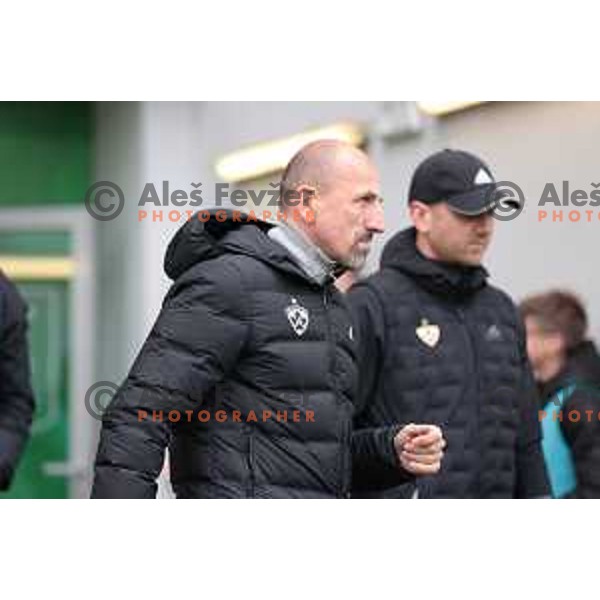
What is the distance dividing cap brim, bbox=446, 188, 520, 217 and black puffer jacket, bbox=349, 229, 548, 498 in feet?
0.50

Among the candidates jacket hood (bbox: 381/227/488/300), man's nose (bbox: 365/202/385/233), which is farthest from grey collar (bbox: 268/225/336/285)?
jacket hood (bbox: 381/227/488/300)

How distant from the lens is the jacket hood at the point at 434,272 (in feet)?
15.6

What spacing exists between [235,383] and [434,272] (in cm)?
106

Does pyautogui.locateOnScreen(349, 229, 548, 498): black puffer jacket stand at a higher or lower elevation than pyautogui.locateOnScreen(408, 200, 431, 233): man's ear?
lower

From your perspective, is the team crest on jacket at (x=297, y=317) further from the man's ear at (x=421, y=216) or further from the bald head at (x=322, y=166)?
the man's ear at (x=421, y=216)

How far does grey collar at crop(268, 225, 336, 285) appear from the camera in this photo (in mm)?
3990

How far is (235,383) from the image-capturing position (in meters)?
3.86

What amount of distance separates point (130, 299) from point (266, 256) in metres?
4.40

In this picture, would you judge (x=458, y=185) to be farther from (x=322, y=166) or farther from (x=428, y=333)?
(x=322, y=166)

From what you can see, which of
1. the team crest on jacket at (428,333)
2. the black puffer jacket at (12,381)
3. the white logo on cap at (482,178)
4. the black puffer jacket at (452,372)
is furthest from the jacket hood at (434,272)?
the black puffer jacket at (12,381)

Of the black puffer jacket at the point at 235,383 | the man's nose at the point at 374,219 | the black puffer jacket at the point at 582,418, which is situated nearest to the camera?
the black puffer jacket at the point at 235,383

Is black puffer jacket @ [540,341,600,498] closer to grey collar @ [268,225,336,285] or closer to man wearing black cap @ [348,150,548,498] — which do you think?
man wearing black cap @ [348,150,548,498]

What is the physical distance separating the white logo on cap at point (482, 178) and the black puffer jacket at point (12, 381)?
4.97ft

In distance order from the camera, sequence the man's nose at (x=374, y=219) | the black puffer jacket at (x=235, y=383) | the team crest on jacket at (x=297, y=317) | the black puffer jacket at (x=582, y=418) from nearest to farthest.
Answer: the black puffer jacket at (x=235, y=383)
the team crest on jacket at (x=297, y=317)
the man's nose at (x=374, y=219)
the black puffer jacket at (x=582, y=418)
